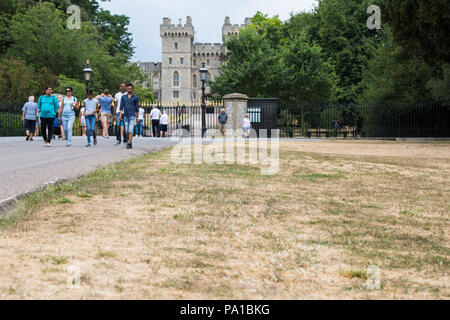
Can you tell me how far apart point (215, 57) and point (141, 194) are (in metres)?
93.7

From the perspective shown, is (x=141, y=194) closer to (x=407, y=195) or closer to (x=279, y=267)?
(x=279, y=267)

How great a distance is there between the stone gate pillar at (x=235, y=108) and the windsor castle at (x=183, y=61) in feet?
216

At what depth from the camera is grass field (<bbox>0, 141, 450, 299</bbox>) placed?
2.50 m

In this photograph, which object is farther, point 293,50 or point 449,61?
point 293,50

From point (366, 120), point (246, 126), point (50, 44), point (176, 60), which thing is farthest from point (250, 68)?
point (176, 60)

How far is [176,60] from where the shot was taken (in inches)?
3824

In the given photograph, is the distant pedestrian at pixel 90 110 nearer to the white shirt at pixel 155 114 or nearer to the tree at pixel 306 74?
the white shirt at pixel 155 114

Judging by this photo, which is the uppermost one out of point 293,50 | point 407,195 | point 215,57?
point 215,57

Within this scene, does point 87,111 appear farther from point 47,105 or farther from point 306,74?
point 306,74

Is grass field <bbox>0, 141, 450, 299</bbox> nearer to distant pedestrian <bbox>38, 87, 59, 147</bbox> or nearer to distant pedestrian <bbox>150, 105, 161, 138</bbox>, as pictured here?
distant pedestrian <bbox>38, 87, 59, 147</bbox>

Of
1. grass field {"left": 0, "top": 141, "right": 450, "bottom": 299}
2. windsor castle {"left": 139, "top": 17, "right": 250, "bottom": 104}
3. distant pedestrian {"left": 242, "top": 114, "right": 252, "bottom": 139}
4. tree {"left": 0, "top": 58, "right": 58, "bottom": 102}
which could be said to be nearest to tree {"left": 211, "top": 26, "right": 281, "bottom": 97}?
distant pedestrian {"left": 242, "top": 114, "right": 252, "bottom": 139}

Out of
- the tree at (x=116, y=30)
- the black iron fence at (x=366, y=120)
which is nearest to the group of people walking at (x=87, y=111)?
the black iron fence at (x=366, y=120)
